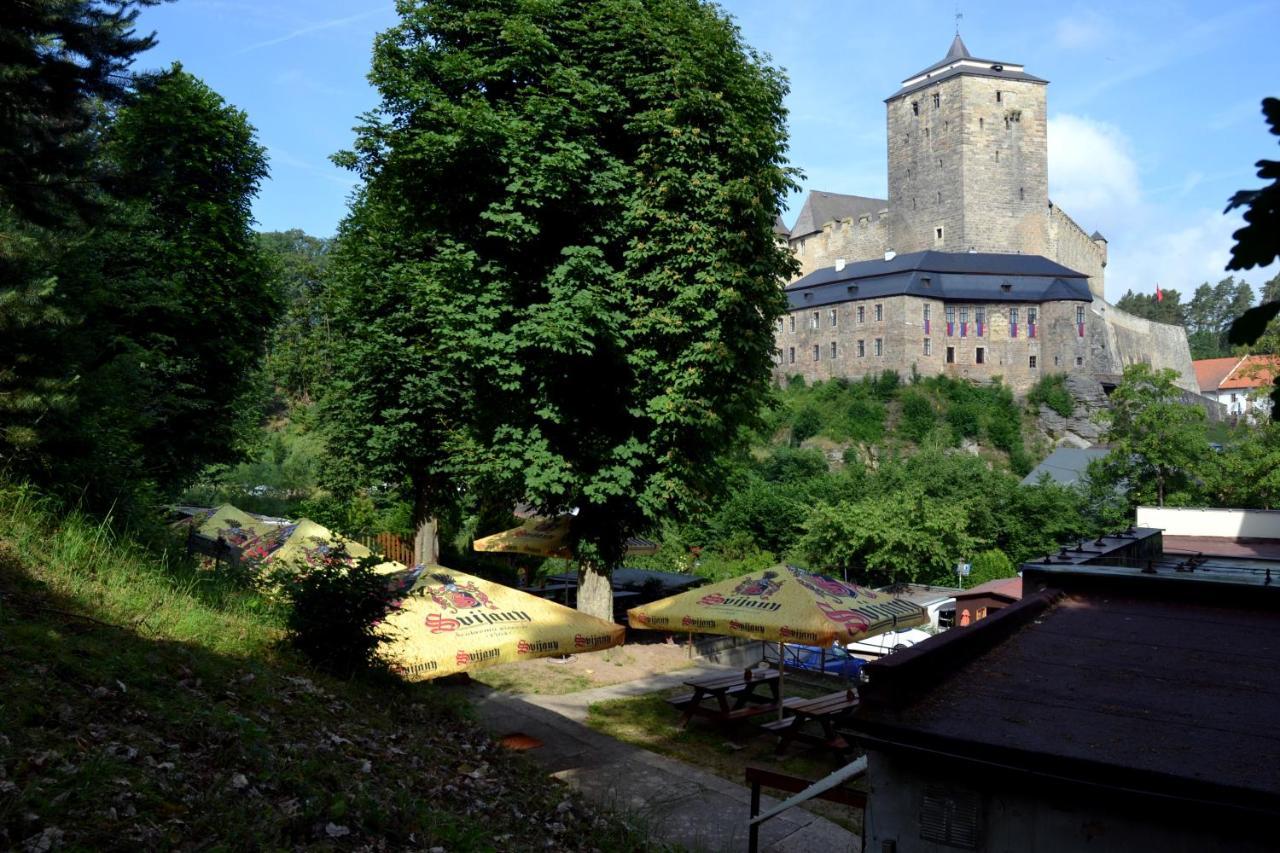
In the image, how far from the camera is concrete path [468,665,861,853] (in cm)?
846

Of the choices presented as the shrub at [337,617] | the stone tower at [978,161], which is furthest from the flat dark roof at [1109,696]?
the stone tower at [978,161]

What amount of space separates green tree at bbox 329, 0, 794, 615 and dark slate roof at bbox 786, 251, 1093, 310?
6079cm

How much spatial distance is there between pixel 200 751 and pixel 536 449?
9.95 m

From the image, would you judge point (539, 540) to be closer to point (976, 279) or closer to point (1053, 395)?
point (1053, 395)

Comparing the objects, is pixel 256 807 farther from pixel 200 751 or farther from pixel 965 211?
pixel 965 211

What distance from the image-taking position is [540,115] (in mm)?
14867

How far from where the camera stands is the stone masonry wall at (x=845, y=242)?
270ft

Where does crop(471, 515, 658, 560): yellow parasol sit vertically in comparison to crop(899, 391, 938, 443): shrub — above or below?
below

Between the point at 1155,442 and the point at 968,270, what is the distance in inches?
1403

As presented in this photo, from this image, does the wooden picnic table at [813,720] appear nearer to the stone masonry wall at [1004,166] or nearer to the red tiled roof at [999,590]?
the red tiled roof at [999,590]

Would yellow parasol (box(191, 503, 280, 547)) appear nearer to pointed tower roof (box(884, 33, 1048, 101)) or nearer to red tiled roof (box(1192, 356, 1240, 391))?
pointed tower roof (box(884, 33, 1048, 101))

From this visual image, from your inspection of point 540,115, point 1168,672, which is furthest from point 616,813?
point 540,115

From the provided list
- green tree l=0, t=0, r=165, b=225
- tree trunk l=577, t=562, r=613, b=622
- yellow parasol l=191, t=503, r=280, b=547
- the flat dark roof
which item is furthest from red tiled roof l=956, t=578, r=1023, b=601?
green tree l=0, t=0, r=165, b=225

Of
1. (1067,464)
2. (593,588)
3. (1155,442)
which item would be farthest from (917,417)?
(593,588)
